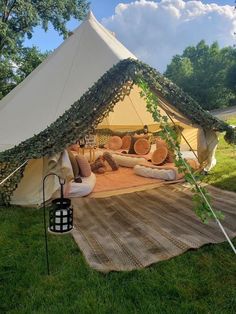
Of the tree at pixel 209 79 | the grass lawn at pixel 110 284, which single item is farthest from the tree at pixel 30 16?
the tree at pixel 209 79

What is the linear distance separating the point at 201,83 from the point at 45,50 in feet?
45.3

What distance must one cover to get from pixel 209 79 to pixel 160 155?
799 inches

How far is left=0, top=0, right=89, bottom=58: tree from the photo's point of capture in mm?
11516

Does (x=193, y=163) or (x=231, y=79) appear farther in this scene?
(x=231, y=79)

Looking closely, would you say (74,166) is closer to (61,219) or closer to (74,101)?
(74,101)

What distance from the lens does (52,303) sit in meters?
2.03

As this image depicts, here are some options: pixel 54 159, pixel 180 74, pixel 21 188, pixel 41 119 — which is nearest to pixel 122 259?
pixel 54 159

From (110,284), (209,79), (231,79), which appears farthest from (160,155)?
(209,79)

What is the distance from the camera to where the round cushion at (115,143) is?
7299 millimetres

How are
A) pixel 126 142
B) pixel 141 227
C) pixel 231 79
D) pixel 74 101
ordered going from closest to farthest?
pixel 141 227 < pixel 74 101 < pixel 126 142 < pixel 231 79

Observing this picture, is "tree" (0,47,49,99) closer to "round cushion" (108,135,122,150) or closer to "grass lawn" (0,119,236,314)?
"round cushion" (108,135,122,150)

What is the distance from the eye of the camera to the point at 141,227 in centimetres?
330

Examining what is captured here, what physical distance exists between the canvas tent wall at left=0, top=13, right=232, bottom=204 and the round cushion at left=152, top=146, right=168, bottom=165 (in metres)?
0.60

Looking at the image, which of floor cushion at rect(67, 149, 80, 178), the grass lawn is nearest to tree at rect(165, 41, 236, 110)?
floor cushion at rect(67, 149, 80, 178)
